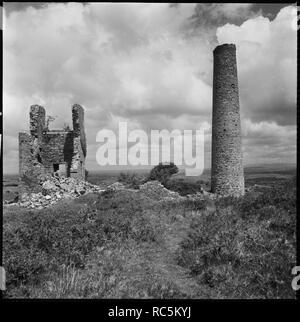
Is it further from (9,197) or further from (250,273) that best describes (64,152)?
(250,273)

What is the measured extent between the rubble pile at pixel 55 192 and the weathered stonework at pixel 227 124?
829cm

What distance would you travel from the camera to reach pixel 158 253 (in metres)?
7.71

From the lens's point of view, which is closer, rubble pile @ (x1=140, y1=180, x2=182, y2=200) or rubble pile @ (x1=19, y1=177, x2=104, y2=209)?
rubble pile @ (x1=19, y1=177, x2=104, y2=209)

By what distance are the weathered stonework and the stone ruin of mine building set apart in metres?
10.8

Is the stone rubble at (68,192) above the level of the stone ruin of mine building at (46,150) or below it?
below

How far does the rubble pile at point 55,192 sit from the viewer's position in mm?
17578

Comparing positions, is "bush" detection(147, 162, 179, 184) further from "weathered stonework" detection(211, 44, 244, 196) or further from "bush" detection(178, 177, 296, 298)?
"bush" detection(178, 177, 296, 298)

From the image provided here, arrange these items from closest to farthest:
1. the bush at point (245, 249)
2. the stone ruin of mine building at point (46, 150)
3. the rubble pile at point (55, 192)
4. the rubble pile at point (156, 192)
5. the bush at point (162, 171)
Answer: the bush at point (245, 249), the rubble pile at point (55, 192), the rubble pile at point (156, 192), the stone ruin of mine building at point (46, 150), the bush at point (162, 171)

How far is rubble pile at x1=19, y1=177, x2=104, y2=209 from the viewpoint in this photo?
1758 centimetres

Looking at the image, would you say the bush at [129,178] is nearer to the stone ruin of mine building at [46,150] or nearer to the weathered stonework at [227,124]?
the stone ruin of mine building at [46,150]

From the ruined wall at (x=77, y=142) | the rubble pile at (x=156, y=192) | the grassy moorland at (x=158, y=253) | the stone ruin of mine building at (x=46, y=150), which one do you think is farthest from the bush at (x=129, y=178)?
the grassy moorland at (x=158, y=253)

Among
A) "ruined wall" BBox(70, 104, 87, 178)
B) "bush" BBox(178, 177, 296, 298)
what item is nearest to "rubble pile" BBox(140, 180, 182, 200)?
"ruined wall" BBox(70, 104, 87, 178)
